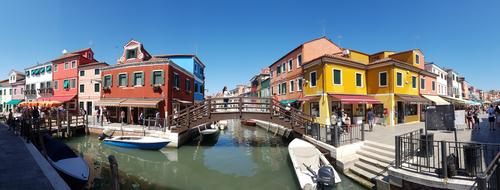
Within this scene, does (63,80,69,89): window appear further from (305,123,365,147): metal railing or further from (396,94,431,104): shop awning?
(396,94,431,104): shop awning

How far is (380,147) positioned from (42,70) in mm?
46246

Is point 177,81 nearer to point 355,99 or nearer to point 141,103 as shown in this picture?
point 141,103

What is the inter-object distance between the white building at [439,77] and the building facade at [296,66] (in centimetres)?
1603

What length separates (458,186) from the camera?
19.9ft

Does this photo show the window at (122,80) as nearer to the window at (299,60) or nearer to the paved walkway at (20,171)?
the paved walkway at (20,171)

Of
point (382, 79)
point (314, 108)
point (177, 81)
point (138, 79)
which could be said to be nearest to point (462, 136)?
point (382, 79)

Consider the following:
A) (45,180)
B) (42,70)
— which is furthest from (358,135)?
(42,70)

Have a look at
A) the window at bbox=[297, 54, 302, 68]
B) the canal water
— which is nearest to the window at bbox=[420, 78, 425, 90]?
the window at bbox=[297, 54, 302, 68]

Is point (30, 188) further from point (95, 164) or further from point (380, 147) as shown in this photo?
point (380, 147)

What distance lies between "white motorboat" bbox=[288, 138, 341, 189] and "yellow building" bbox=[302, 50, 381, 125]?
943 centimetres

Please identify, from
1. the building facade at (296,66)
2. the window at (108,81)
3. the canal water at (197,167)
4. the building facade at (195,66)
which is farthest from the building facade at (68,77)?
the building facade at (296,66)

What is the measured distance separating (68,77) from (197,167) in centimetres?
2982

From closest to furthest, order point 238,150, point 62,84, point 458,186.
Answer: point 458,186, point 238,150, point 62,84

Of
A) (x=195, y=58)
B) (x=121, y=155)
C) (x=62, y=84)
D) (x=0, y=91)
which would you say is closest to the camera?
(x=121, y=155)
